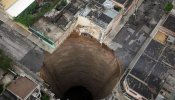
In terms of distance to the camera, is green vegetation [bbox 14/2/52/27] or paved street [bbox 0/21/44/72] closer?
paved street [bbox 0/21/44/72]

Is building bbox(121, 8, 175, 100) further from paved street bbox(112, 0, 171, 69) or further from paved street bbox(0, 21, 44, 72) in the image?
paved street bbox(0, 21, 44, 72)

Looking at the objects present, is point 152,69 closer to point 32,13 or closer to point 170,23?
point 170,23

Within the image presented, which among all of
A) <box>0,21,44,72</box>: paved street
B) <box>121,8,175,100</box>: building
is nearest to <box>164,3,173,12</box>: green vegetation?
<box>121,8,175,100</box>: building

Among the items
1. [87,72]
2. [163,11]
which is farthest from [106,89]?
[163,11]

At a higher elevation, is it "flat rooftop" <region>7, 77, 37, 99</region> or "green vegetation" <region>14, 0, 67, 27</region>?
"green vegetation" <region>14, 0, 67, 27</region>

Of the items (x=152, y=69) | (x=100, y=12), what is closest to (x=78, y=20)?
(x=100, y=12)

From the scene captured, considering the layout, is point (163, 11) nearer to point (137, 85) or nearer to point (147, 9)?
point (147, 9)
